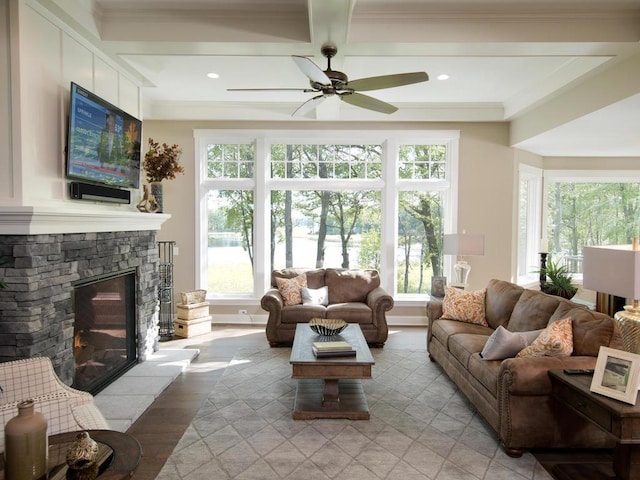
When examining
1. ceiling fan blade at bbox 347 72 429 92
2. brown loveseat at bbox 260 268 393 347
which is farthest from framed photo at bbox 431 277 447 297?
ceiling fan blade at bbox 347 72 429 92

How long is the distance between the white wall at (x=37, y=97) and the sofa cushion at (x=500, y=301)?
3855mm

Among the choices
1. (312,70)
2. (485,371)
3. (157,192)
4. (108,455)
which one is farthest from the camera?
(157,192)

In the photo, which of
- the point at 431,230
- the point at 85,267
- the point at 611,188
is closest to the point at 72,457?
the point at 85,267

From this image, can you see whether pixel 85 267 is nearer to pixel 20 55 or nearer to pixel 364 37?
pixel 20 55

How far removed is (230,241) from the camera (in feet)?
20.6

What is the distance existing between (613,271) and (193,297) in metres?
4.69

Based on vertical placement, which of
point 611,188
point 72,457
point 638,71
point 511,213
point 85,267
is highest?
point 638,71

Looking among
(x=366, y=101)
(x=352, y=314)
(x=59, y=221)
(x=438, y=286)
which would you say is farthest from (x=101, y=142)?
(x=438, y=286)

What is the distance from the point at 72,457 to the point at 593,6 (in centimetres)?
427

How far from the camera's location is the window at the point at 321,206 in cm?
614

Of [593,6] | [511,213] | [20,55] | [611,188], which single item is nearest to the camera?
[20,55]

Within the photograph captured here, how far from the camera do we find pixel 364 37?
10.9 ft

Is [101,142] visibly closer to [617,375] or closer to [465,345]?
[465,345]

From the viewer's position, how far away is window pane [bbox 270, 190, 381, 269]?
246 inches
